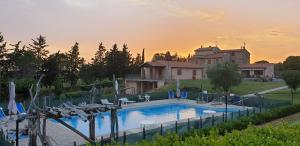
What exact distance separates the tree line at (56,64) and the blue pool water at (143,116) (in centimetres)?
1067

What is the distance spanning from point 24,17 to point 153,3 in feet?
33.6

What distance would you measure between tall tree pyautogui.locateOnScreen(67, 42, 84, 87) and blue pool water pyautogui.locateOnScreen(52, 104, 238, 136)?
24155mm

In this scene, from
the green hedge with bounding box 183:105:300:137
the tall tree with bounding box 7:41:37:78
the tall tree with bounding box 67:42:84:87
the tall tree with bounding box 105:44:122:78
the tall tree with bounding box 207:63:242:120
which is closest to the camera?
the green hedge with bounding box 183:105:300:137

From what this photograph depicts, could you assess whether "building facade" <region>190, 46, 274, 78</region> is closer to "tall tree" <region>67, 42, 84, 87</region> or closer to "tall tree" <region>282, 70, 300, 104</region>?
"tall tree" <region>67, 42, 84, 87</region>

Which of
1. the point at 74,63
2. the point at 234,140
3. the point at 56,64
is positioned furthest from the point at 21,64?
the point at 234,140

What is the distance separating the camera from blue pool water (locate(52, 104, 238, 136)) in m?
22.1

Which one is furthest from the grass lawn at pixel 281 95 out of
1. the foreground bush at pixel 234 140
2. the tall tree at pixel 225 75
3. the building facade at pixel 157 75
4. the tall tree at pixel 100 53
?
the tall tree at pixel 100 53

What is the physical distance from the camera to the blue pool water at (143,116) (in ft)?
72.6

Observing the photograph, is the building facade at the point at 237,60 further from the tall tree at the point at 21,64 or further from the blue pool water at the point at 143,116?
the tall tree at the point at 21,64

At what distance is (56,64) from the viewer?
138ft

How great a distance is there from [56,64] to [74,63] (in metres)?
12.5

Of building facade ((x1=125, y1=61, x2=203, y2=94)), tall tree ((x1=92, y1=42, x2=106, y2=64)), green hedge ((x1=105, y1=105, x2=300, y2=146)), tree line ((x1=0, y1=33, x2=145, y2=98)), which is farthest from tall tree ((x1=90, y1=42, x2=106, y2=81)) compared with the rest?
green hedge ((x1=105, y1=105, x2=300, y2=146))

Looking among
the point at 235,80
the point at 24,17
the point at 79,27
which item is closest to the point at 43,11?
the point at 24,17

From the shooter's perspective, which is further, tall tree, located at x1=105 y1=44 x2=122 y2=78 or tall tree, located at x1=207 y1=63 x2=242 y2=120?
tall tree, located at x1=105 y1=44 x2=122 y2=78
